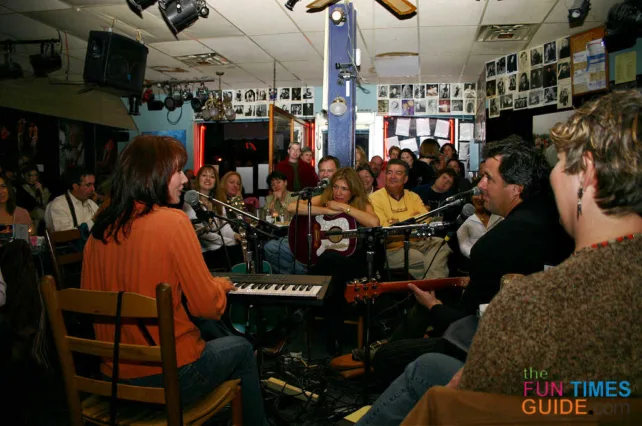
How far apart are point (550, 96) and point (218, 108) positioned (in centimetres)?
598

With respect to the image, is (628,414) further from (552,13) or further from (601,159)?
(552,13)

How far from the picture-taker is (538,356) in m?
0.82

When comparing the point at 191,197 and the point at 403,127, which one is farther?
the point at 403,127

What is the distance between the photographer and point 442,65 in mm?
7816

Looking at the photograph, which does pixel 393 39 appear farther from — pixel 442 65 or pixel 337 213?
pixel 337 213

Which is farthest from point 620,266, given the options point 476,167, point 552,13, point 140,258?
point 476,167

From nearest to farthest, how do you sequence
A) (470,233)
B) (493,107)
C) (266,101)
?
(470,233) → (493,107) → (266,101)

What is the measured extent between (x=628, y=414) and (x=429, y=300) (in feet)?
5.08

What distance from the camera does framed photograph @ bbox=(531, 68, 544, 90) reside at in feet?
21.6

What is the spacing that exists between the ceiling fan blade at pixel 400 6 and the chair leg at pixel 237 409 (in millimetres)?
A: 3262

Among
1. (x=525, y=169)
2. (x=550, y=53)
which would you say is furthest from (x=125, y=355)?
(x=550, y=53)

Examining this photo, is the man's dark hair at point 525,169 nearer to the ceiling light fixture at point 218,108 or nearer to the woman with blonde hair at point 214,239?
the woman with blonde hair at point 214,239

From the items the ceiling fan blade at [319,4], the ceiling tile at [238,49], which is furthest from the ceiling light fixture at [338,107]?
the ceiling tile at [238,49]

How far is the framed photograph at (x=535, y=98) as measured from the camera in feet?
21.7
